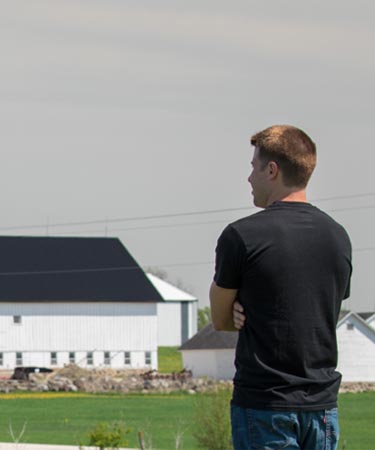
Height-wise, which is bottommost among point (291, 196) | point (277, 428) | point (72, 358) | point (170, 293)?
point (72, 358)

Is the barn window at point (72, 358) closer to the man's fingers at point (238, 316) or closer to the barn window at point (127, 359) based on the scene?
the barn window at point (127, 359)

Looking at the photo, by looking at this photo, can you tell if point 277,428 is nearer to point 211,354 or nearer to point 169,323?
point 211,354

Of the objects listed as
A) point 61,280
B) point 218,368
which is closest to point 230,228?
point 218,368

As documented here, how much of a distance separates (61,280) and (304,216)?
91121 millimetres

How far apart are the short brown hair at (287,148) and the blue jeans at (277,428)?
2.88 ft

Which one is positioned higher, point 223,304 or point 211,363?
point 223,304

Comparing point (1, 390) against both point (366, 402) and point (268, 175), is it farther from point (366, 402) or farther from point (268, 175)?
point (268, 175)

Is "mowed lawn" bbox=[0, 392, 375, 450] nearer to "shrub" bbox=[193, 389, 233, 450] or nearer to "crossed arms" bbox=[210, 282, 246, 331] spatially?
"shrub" bbox=[193, 389, 233, 450]

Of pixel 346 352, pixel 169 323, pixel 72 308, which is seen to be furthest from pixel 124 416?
pixel 169 323

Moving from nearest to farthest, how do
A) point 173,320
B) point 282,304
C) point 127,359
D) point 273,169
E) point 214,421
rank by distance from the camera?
point 282,304 < point 273,169 < point 214,421 < point 127,359 < point 173,320

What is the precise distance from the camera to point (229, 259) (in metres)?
5.09

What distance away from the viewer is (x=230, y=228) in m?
5.06

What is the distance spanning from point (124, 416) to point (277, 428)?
3797cm

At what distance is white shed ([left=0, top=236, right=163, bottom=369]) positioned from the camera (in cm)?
9506
